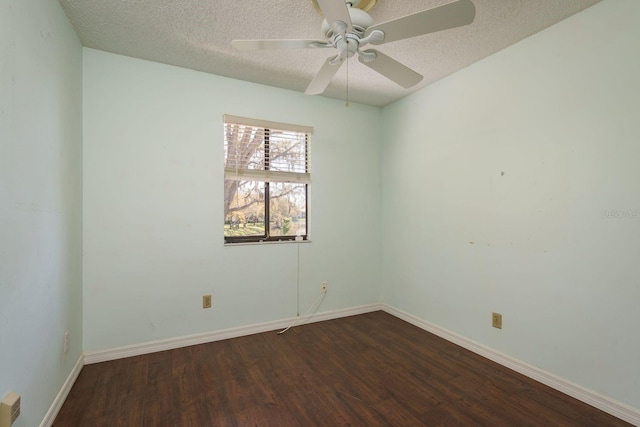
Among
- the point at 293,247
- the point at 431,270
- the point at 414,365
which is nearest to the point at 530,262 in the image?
the point at 431,270

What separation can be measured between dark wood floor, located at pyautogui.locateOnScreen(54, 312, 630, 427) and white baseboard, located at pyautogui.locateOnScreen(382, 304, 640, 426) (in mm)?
50

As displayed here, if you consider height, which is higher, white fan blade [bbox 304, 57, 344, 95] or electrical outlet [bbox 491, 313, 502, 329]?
white fan blade [bbox 304, 57, 344, 95]

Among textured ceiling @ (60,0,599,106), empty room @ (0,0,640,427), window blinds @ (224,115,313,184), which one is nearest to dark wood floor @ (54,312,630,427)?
empty room @ (0,0,640,427)

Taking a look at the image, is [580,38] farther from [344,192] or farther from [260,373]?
[260,373]

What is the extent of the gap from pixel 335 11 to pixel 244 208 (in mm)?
2051

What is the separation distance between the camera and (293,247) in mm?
3137

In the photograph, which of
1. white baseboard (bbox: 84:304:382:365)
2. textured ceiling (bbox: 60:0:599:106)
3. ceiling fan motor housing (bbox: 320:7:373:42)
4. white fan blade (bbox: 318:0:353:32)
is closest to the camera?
white fan blade (bbox: 318:0:353:32)

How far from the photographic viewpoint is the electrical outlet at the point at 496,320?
7.79 ft

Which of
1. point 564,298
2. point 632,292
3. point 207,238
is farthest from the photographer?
point 207,238

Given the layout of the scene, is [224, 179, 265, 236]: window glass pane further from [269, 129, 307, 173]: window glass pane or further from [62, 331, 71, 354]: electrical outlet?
[62, 331, 71, 354]: electrical outlet

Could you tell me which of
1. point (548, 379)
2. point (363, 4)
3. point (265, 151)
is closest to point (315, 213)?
point (265, 151)

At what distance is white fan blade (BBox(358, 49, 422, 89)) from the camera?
1.69 meters

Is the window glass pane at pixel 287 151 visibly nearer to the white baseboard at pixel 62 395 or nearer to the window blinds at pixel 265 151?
the window blinds at pixel 265 151

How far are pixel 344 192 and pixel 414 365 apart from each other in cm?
183
